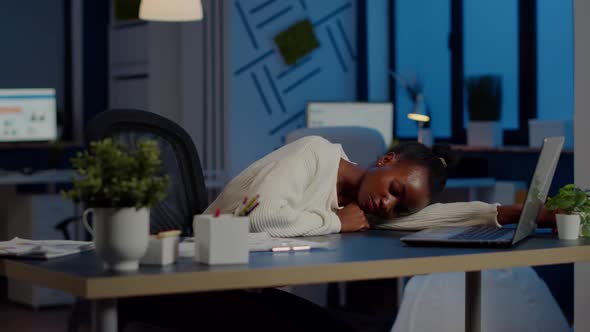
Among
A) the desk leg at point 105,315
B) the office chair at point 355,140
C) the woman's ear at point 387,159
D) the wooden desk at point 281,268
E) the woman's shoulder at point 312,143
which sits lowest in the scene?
the desk leg at point 105,315

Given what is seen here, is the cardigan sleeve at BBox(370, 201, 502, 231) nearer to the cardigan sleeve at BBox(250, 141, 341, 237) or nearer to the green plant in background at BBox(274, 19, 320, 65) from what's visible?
the cardigan sleeve at BBox(250, 141, 341, 237)

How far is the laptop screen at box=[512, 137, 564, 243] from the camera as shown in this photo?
189 cm

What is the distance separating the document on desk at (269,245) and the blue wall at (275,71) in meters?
4.26

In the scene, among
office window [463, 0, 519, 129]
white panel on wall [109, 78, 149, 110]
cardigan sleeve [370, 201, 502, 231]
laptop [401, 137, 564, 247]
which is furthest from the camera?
white panel on wall [109, 78, 149, 110]

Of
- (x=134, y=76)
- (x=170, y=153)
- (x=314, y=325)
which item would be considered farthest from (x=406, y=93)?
(x=314, y=325)

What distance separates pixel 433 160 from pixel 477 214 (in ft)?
0.52

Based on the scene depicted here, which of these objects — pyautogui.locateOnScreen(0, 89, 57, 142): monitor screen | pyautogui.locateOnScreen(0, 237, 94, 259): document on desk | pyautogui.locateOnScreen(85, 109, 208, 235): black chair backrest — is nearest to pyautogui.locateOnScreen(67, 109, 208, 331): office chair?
pyautogui.locateOnScreen(85, 109, 208, 235): black chair backrest

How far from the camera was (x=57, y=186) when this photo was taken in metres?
6.84

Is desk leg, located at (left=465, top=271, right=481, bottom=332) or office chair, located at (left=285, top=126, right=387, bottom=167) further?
office chair, located at (left=285, top=126, right=387, bottom=167)

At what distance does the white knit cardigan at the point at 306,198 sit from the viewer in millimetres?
2023

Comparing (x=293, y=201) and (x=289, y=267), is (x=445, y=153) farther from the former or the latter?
(x=289, y=267)

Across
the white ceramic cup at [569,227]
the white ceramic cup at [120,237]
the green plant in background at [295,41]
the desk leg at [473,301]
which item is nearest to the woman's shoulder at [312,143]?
the desk leg at [473,301]

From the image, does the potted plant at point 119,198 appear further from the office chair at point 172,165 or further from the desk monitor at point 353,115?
the desk monitor at point 353,115

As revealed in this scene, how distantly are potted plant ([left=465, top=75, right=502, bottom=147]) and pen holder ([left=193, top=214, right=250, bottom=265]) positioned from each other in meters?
4.01
